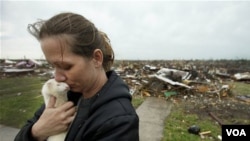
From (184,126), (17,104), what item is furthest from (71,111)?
(17,104)

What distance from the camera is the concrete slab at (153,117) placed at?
571 cm

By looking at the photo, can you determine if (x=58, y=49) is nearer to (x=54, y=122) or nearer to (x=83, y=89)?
(x=83, y=89)

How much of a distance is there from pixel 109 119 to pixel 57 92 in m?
0.44

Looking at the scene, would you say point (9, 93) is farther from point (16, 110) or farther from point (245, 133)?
point (245, 133)

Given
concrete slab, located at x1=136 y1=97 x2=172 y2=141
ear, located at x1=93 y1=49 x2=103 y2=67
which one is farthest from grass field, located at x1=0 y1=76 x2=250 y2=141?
ear, located at x1=93 y1=49 x2=103 y2=67

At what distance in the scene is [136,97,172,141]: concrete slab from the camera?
5.71m

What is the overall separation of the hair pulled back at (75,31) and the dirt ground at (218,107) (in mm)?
6616

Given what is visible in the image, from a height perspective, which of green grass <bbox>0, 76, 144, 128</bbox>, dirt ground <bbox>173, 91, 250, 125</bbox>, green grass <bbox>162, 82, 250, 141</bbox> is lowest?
dirt ground <bbox>173, 91, 250, 125</bbox>

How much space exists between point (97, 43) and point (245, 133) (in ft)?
15.3

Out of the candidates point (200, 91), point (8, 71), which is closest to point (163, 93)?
point (200, 91)

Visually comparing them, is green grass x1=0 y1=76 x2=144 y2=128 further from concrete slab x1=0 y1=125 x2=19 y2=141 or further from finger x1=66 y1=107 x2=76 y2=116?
finger x1=66 y1=107 x2=76 y2=116

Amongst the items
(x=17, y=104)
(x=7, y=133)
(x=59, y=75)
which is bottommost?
(x=7, y=133)

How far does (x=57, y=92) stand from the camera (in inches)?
65.5

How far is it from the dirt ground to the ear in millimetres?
6550
